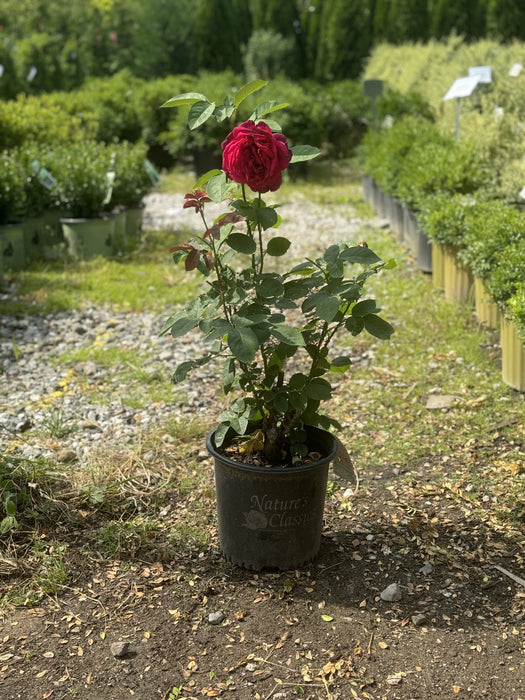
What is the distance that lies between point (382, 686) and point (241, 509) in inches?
27.1

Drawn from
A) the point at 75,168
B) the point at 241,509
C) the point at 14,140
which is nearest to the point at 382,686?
the point at 241,509

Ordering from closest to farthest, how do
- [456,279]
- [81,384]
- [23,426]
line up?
[23,426], [81,384], [456,279]

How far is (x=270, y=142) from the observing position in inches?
84.3

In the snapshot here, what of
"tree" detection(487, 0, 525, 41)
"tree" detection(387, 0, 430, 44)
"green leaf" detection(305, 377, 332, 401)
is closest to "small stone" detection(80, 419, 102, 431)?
"green leaf" detection(305, 377, 332, 401)

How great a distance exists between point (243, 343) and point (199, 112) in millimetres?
661

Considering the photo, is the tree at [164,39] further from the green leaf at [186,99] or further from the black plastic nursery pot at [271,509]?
the black plastic nursery pot at [271,509]

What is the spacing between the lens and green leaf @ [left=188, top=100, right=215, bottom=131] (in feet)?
7.08

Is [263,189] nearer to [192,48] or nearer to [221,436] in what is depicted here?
[221,436]

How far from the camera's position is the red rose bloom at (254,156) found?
2.12 metres

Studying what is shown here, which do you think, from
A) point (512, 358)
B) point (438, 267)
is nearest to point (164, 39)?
point (438, 267)

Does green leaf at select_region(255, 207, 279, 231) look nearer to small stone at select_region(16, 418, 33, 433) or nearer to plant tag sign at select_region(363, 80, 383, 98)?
small stone at select_region(16, 418, 33, 433)

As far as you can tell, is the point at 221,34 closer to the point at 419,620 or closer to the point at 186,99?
the point at 186,99

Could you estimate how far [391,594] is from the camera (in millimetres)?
2453

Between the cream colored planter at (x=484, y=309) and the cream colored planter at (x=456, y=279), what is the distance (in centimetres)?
16
